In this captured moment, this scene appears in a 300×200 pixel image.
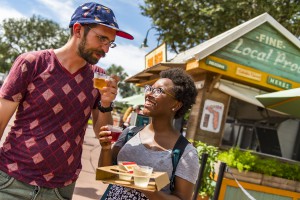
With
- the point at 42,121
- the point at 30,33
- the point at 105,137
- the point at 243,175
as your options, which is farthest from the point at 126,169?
the point at 30,33

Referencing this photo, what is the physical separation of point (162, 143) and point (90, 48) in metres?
0.86

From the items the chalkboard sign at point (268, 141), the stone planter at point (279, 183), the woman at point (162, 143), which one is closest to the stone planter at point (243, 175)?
the stone planter at point (279, 183)

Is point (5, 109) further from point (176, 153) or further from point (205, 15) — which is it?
point (205, 15)

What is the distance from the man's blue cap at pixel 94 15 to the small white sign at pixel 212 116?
6.70 m

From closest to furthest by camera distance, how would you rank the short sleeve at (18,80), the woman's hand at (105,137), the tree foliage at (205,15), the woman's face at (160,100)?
the short sleeve at (18,80) < the woman's hand at (105,137) < the woman's face at (160,100) < the tree foliage at (205,15)

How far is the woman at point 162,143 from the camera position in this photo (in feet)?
7.42

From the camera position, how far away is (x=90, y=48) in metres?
2.38

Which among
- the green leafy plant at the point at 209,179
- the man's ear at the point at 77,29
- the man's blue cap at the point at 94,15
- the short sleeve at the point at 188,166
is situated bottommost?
the green leafy plant at the point at 209,179

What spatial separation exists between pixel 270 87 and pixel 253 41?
1.39 meters

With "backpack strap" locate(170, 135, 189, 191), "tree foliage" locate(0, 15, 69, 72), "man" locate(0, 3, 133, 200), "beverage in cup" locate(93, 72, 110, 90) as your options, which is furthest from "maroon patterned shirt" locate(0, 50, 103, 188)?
"tree foliage" locate(0, 15, 69, 72)

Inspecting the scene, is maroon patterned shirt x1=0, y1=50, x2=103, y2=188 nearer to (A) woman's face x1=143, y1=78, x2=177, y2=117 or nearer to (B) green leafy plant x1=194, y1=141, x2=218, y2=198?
(A) woman's face x1=143, y1=78, x2=177, y2=117

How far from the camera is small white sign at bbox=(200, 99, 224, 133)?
8.95 metres

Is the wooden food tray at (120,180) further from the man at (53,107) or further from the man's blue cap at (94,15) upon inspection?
the man's blue cap at (94,15)

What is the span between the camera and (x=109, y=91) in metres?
2.36
